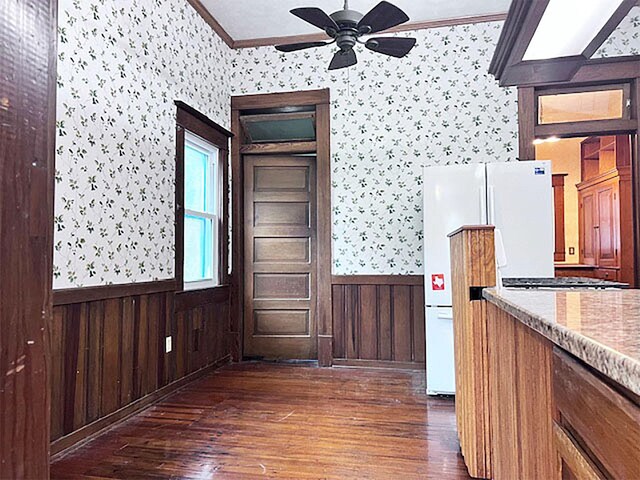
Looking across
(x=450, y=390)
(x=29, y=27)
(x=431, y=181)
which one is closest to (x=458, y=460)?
(x=450, y=390)

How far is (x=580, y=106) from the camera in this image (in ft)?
13.7

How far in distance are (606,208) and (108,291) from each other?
19.1 ft

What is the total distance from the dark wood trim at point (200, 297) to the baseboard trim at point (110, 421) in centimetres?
57

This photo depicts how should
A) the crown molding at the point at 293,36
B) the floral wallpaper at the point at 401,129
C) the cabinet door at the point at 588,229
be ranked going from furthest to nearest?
the cabinet door at the point at 588,229, the floral wallpaper at the point at 401,129, the crown molding at the point at 293,36

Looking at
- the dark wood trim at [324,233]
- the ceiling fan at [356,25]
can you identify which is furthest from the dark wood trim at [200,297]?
the ceiling fan at [356,25]

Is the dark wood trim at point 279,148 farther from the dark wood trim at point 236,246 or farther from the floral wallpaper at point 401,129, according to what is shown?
the floral wallpaper at point 401,129

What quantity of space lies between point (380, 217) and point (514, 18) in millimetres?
3121

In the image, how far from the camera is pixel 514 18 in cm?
139

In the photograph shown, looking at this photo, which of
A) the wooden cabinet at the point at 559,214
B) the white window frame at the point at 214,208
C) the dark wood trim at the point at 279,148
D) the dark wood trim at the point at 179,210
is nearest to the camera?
the dark wood trim at the point at 179,210

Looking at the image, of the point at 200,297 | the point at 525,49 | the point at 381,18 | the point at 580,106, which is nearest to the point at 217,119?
the point at 200,297

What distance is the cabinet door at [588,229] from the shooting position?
636 centimetres

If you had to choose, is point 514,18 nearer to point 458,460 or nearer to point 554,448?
point 554,448

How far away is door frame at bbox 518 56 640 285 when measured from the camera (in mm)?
4020

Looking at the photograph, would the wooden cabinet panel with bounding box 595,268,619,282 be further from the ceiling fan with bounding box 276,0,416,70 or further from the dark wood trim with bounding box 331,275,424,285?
the ceiling fan with bounding box 276,0,416,70
